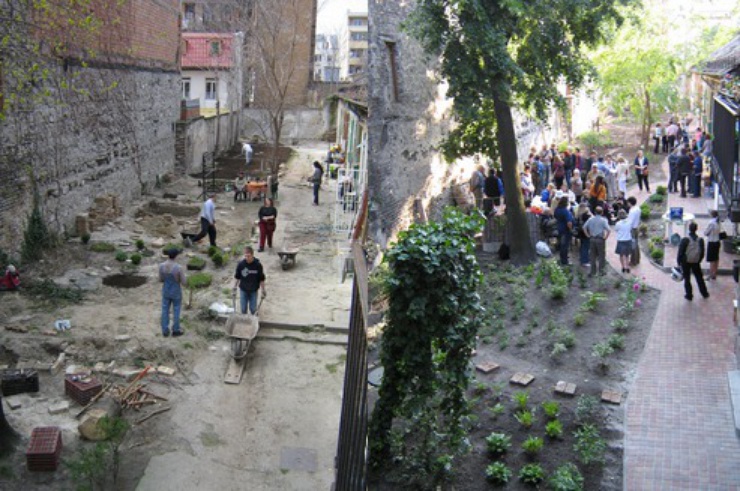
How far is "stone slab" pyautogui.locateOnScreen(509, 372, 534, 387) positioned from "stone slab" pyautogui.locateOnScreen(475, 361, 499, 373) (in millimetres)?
404

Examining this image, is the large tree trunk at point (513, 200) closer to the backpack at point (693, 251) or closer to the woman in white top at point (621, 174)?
the backpack at point (693, 251)

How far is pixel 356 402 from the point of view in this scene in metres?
6.36

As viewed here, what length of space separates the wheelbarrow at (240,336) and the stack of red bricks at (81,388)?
1895 mm

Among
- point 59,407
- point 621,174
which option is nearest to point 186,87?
point 621,174

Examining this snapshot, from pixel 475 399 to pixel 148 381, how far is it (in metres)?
4.44

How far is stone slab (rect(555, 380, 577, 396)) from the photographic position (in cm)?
1053

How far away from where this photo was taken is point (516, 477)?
29.1 feet

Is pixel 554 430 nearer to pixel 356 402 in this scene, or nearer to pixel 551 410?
pixel 551 410

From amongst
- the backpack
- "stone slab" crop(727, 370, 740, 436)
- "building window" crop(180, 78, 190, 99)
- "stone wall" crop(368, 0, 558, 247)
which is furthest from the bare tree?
"stone slab" crop(727, 370, 740, 436)

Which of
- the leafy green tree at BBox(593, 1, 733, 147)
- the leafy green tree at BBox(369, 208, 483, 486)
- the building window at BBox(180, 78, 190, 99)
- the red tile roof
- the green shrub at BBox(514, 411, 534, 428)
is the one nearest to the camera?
the leafy green tree at BBox(369, 208, 483, 486)

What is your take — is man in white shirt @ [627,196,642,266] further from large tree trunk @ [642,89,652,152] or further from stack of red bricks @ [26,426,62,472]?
large tree trunk @ [642,89,652,152]

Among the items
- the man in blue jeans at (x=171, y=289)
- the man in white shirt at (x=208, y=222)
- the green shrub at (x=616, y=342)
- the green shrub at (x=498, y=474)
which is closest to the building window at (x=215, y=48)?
the man in white shirt at (x=208, y=222)

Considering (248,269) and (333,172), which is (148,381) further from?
(333,172)

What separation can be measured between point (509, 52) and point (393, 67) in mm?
3137
